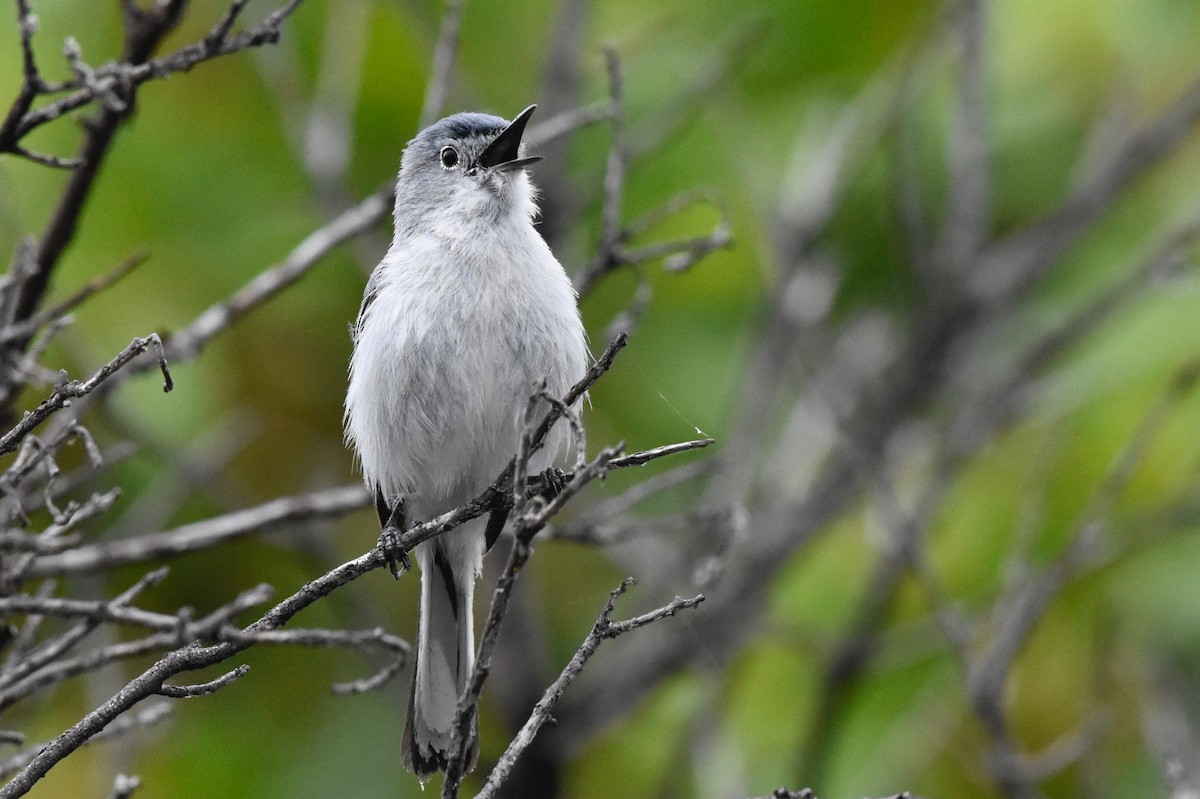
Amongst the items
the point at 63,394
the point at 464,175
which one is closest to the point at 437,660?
the point at 464,175

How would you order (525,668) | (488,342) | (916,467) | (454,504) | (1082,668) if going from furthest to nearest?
(916,467), (1082,668), (525,668), (454,504), (488,342)

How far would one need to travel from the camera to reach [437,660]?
315 cm

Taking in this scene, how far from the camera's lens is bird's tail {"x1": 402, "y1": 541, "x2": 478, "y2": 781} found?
9.40 feet

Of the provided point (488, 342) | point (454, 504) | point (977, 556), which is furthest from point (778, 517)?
point (488, 342)

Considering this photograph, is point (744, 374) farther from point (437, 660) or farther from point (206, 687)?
point (206, 687)

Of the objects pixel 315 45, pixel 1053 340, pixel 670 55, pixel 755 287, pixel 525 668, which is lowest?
pixel 525 668

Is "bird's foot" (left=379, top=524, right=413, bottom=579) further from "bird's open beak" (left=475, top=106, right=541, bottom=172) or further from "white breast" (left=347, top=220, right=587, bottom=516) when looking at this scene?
"bird's open beak" (left=475, top=106, right=541, bottom=172)

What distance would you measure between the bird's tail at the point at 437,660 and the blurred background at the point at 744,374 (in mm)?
841

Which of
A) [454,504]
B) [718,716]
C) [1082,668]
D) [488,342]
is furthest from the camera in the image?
[1082,668]

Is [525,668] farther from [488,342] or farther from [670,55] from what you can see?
[670,55]

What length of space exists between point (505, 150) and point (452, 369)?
31.4 inches

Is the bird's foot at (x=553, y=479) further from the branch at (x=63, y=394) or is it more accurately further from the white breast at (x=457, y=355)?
the branch at (x=63, y=394)

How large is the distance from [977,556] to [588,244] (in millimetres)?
2124

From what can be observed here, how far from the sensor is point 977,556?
16.9 feet
